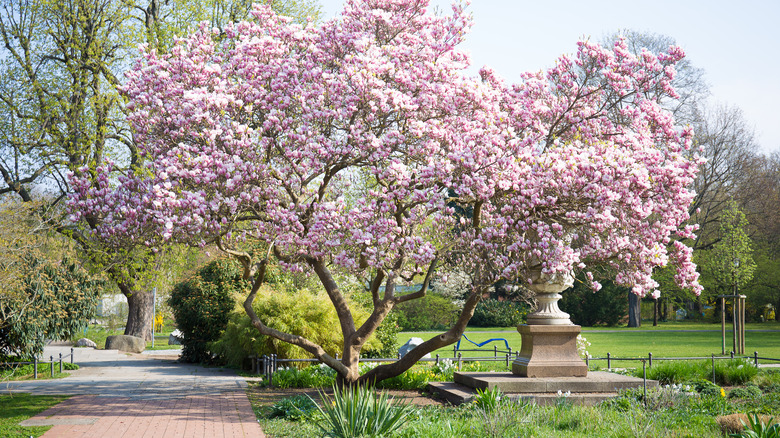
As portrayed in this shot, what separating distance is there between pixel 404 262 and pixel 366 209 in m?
1.38

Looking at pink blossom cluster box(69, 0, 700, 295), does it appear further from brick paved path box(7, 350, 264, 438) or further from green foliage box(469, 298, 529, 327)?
green foliage box(469, 298, 529, 327)

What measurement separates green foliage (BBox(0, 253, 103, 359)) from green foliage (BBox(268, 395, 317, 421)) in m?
7.31

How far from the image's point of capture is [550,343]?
1109 cm

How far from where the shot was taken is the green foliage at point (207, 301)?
61.2 feet

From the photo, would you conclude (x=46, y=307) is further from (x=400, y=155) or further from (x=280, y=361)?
(x=400, y=155)

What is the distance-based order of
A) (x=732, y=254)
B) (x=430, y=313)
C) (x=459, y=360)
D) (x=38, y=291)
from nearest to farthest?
(x=459, y=360) → (x=38, y=291) → (x=732, y=254) → (x=430, y=313)

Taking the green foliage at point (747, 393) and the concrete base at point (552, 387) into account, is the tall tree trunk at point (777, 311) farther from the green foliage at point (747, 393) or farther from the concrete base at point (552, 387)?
the concrete base at point (552, 387)

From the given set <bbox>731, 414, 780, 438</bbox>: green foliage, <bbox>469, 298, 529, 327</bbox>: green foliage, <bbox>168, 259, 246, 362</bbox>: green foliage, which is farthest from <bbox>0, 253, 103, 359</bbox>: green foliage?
<bbox>469, 298, 529, 327</bbox>: green foliage

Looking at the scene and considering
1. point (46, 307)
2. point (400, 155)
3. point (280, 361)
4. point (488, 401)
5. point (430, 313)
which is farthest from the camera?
point (430, 313)

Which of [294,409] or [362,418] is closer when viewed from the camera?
[362,418]

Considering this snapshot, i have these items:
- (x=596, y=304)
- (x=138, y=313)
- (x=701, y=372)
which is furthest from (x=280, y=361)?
(x=596, y=304)

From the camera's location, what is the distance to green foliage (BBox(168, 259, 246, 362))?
18.7 m

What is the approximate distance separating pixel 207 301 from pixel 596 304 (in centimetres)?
2799

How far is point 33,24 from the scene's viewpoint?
2034cm
